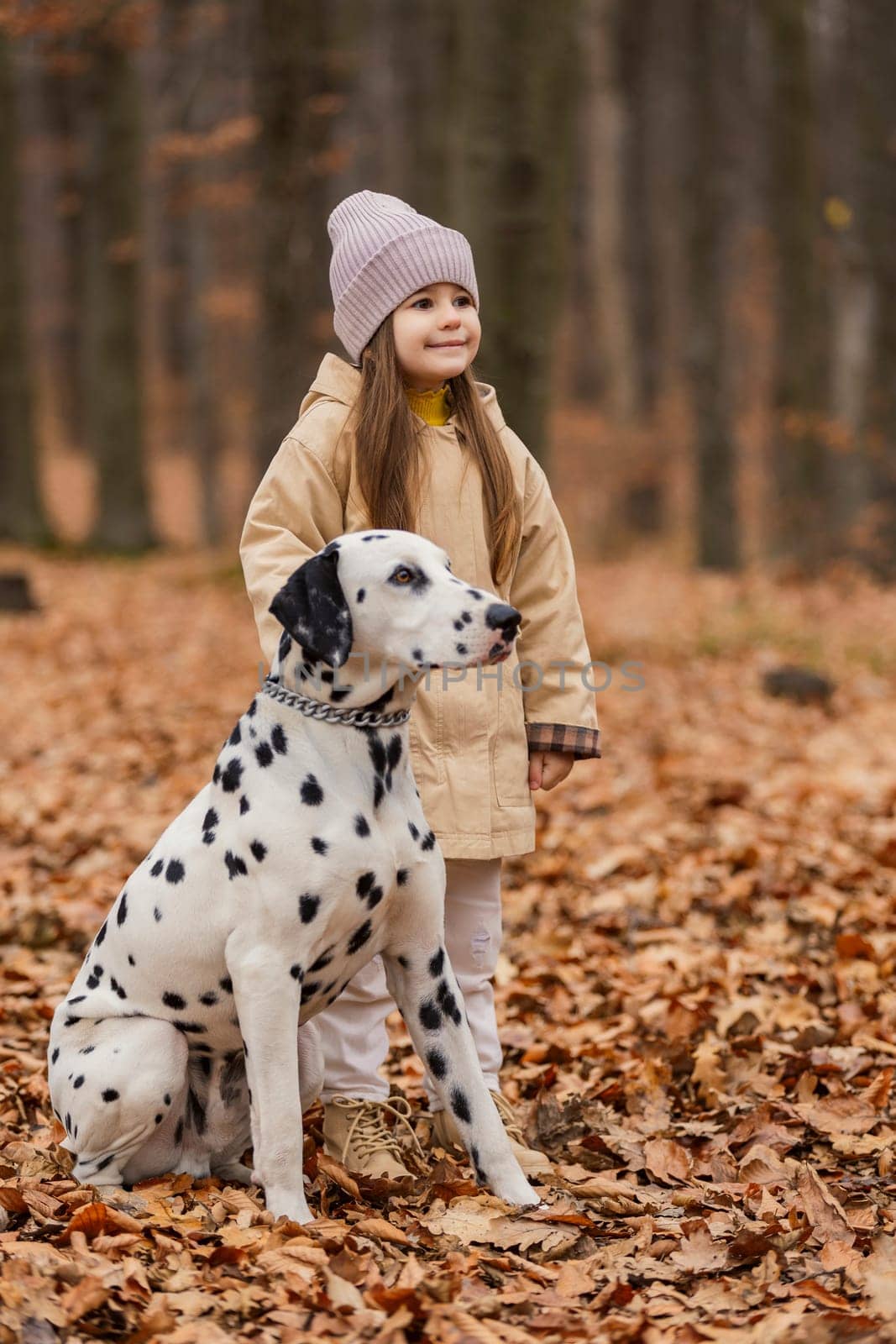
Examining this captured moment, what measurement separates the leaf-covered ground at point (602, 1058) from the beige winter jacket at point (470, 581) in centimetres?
106

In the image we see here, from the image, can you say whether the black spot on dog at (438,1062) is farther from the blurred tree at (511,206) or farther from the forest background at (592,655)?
the blurred tree at (511,206)

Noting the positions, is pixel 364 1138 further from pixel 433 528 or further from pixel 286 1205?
pixel 433 528

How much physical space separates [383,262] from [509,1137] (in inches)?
102

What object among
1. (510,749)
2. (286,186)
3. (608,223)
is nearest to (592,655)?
(286,186)

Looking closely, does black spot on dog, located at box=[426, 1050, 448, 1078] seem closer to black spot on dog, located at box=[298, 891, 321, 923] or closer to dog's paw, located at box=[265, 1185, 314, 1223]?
dog's paw, located at box=[265, 1185, 314, 1223]

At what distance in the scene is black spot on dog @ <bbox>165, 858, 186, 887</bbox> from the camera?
3572 millimetres

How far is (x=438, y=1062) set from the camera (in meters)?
3.71

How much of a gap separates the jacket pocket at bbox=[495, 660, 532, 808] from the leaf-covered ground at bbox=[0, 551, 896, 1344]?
108 centimetres

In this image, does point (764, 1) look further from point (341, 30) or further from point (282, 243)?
point (282, 243)

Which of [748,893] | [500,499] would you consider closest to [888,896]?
[748,893]

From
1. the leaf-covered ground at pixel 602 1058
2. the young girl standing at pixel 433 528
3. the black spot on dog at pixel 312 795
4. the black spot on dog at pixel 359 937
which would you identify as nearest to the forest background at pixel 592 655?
the leaf-covered ground at pixel 602 1058

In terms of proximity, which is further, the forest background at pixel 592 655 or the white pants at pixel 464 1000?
the white pants at pixel 464 1000

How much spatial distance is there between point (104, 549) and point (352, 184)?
1368 cm

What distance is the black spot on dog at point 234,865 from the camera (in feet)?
11.3
